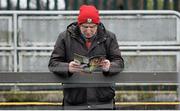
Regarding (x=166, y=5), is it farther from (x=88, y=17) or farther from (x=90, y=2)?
(x=88, y=17)

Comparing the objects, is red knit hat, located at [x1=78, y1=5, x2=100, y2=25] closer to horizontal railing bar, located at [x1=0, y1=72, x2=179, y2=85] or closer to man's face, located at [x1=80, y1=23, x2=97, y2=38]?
man's face, located at [x1=80, y1=23, x2=97, y2=38]

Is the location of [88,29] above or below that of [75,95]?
above

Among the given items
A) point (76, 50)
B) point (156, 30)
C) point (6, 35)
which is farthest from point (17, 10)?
point (76, 50)

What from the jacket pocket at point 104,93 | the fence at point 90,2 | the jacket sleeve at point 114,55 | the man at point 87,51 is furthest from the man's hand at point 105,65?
the fence at point 90,2

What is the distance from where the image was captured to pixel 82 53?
5.28m

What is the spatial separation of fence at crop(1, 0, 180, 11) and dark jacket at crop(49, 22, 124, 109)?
4.48m

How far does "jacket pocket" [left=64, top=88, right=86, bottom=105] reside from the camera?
514cm

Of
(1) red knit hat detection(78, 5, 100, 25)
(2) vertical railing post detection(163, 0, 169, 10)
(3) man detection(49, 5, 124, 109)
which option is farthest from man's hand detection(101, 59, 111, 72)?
(2) vertical railing post detection(163, 0, 169, 10)

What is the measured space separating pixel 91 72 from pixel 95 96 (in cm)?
30

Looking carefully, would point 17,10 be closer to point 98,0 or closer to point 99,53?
point 98,0

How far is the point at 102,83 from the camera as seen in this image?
5000mm

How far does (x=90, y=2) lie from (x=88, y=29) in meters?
4.70

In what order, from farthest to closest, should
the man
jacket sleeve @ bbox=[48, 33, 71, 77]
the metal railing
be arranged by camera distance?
the metal railing
the man
jacket sleeve @ bbox=[48, 33, 71, 77]

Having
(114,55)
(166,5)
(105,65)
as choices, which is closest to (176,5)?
(166,5)
